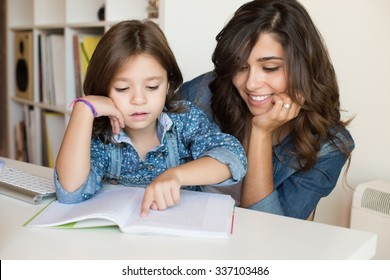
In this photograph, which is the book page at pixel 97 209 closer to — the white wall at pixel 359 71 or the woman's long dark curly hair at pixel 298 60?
the woman's long dark curly hair at pixel 298 60

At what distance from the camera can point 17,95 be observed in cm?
293

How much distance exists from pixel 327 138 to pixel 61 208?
0.74m

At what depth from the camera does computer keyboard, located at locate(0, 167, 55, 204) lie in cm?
97

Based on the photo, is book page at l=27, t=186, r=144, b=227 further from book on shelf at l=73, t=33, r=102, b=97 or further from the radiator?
book on shelf at l=73, t=33, r=102, b=97

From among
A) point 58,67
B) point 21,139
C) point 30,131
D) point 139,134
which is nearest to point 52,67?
point 58,67

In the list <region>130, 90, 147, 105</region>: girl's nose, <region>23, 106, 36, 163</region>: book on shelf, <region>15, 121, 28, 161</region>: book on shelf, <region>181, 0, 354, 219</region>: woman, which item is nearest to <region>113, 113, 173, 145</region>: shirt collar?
<region>130, 90, 147, 105</region>: girl's nose

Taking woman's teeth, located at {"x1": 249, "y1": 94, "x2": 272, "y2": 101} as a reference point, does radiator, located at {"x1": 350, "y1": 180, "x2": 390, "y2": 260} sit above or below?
below

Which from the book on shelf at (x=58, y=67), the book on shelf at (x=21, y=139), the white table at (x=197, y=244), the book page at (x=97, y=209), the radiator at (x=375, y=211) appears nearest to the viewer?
the white table at (x=197, y=244)

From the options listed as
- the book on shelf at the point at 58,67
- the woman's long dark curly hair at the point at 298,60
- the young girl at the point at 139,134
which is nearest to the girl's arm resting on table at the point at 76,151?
the young girl at the point at 139,134

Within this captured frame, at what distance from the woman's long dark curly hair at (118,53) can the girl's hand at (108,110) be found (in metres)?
0.05

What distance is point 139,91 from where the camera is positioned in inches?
41.5

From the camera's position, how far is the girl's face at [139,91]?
1.06 m
